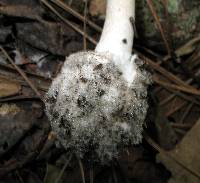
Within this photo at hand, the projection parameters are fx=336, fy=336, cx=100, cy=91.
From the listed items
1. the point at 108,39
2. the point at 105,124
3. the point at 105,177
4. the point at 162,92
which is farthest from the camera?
the point at 162,92

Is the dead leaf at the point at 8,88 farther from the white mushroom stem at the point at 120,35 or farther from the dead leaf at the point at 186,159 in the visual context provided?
the dead leaf at the point at 186,159

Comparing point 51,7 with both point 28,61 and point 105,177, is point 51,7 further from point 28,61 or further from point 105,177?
point 105,177

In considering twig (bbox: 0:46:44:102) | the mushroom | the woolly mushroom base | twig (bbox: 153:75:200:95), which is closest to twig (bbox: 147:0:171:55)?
twig (bbox: 153:75:200:95)

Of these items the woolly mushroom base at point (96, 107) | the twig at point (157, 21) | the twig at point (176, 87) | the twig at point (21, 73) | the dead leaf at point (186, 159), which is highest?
the twig at point (157, 21)

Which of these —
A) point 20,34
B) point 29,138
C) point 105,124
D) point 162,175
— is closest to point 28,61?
point 20,34

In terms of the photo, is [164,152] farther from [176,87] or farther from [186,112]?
[176,87]

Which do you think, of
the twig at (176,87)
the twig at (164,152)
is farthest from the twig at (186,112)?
the twig at (164,152)

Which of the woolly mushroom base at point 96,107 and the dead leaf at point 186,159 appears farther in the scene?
the dead leaf at point 186,159

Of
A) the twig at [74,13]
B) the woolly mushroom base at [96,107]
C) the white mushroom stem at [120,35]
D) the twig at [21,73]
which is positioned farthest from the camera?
the twig at [74,13]
